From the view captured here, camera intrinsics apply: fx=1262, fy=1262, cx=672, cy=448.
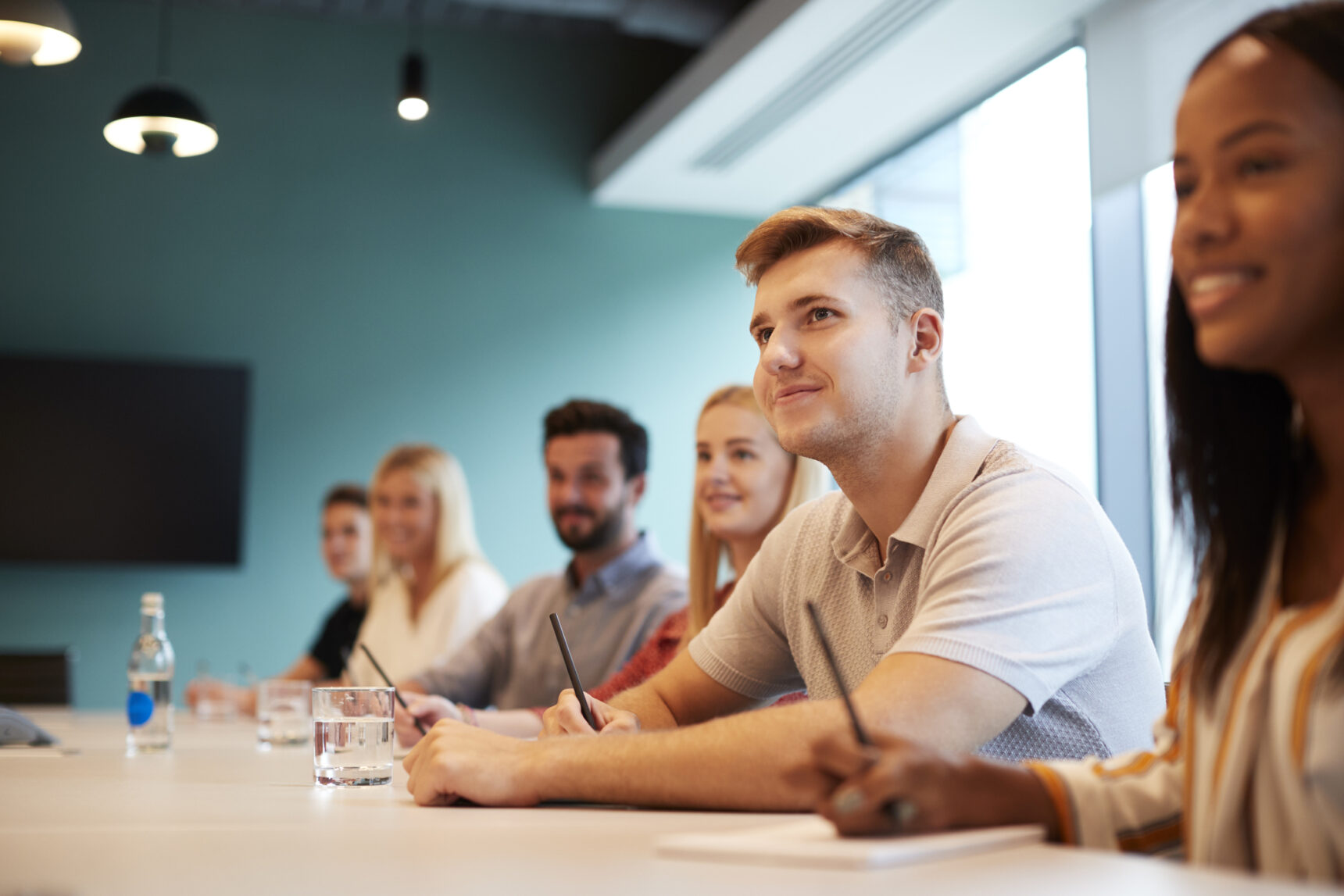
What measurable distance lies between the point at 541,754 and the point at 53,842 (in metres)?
0.45

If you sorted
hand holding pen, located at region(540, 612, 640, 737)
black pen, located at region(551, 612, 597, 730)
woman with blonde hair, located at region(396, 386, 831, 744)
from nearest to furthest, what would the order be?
1. black pen, located at region(551, 612, 597, 730)
2. hand holding pen, located at region(540, 612, 640, 737)
3. woman with blonde hair, located at region(396, 386, 831, 744)

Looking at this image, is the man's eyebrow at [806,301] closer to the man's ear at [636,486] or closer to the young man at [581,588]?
the young man at [581,588]

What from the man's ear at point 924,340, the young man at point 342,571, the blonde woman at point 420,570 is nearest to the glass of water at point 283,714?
the blonde woman at point 420,570

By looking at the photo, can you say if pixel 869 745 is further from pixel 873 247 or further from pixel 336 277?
pixel 336 277

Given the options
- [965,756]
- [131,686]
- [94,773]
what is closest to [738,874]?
[965,756]

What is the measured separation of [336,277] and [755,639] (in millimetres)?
4352

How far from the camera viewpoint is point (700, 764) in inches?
47.3

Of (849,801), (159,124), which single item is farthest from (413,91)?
(849,801)

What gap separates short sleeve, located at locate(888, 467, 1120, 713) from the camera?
1224 millimetres

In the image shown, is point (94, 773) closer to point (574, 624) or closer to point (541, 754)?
point (541, 754)

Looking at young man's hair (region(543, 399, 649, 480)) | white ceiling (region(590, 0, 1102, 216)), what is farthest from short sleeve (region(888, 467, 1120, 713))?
white ceiling (region(590, 0, 1102, 216))

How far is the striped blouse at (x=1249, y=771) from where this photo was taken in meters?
0.84

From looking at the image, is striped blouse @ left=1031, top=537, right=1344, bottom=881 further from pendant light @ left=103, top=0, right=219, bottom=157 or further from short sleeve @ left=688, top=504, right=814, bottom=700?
pendant light @ left=103, top=0, right=219, bottom=157

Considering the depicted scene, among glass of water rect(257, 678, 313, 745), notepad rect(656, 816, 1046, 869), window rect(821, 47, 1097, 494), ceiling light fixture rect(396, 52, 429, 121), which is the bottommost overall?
glass of water rect(257, 678, 313, 745)
